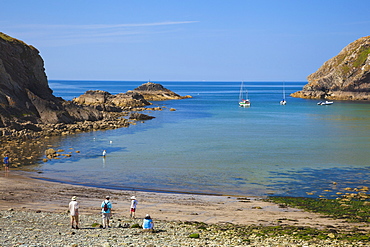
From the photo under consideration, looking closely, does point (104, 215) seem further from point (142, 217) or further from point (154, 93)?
point (154, 93)

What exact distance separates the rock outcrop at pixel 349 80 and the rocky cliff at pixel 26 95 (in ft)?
396

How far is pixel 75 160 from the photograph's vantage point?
46.9m

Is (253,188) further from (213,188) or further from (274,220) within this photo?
(274,220)

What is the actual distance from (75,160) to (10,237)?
92.0ft

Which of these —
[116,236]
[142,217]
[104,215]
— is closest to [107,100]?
[142,217]

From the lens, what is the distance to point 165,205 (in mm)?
28484

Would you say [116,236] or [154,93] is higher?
[154,93]

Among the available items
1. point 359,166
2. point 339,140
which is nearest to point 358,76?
point 339,140

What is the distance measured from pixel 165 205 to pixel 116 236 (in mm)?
8638

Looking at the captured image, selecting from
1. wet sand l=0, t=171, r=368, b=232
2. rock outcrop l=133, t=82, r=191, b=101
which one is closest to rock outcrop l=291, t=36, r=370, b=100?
rock outcrop l=133, t=82, r=191, b=101

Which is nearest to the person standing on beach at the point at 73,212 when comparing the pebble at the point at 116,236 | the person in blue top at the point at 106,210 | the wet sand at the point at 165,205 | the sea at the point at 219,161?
the pebble at the point at 116,236

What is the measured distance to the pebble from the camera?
61.7ft

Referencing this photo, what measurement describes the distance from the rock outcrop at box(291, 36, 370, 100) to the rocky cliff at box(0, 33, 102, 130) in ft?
396

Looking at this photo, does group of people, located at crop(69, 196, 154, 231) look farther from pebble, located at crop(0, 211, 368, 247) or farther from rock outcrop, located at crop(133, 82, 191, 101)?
rock outcrop, located at crop(133, 82, 191, 101)
